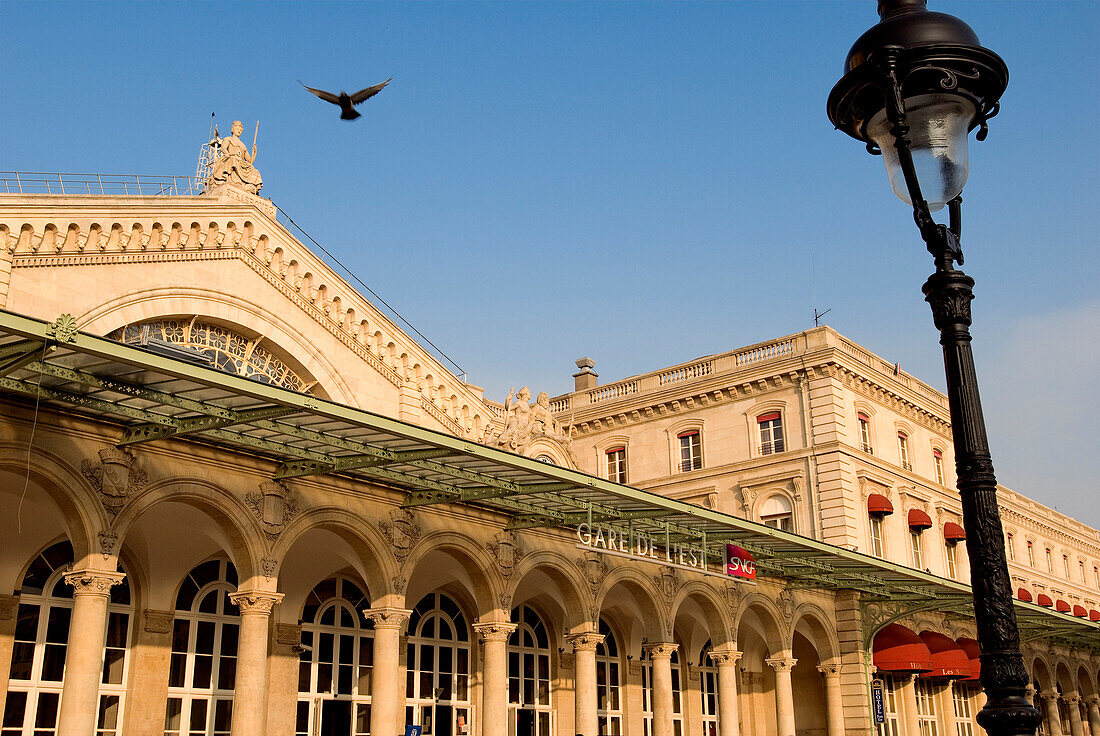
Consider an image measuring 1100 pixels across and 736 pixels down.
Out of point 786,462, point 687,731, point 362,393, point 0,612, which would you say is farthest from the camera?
point 786,462

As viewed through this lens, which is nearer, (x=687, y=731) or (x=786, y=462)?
(x=687, y=731)

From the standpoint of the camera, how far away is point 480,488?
24.3 metres

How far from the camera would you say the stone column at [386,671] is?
2275 cm

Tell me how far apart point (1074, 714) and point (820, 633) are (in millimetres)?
22711

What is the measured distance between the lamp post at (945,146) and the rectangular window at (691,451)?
119 ft

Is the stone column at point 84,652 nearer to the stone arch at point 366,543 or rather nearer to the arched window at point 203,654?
the stone arch at point 366,543

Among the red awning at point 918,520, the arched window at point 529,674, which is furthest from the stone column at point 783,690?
the red awning at point 918,520

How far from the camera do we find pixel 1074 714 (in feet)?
169

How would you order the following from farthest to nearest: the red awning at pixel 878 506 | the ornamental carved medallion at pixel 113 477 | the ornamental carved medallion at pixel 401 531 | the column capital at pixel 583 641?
1. the red awning at pixel 878 506
2. the column capital at pixel 583 641
3. the ornamental carved medallion at pixel 401 531
4. the ornamental carved medallion at pixel 113 477

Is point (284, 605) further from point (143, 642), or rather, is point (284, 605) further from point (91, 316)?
point (91, 316)

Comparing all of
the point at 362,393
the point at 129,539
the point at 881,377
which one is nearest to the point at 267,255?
the point at 362,393

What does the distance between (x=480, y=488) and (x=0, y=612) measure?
10.0 m

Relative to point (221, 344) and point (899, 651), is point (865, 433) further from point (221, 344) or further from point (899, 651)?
point (221, 344)

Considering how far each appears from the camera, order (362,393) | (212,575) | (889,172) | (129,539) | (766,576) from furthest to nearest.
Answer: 1. (766,576)
2. (362,393)
3. (212,575)
4. (129,539)
5. (889,172)
